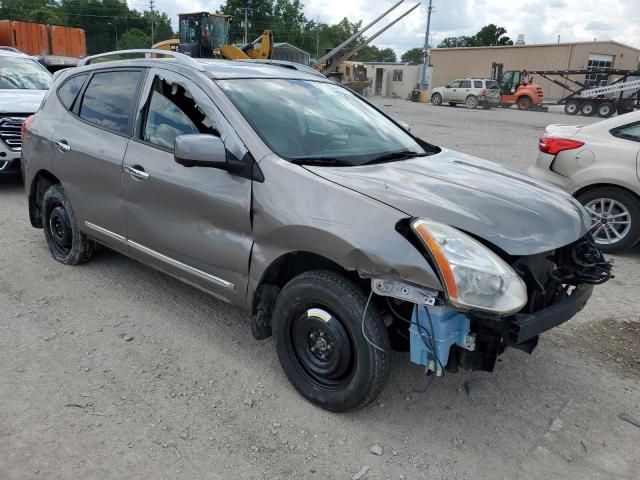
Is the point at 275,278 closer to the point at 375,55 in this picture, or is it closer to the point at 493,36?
the point at 493,36

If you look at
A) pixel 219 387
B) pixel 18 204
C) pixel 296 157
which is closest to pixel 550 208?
pixel 296 157

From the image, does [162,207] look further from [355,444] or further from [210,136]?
[355,444]

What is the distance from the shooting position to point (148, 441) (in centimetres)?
265

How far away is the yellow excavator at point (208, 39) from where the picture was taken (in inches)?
772

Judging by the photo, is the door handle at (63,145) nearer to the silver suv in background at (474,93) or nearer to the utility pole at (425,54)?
the silver suv in background at (474,93)

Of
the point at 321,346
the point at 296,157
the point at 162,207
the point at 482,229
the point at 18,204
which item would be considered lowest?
the point at 18,204

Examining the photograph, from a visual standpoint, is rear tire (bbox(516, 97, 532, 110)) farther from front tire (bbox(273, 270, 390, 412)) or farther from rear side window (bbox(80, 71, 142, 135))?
front tire (bbox(273, 270, 390, 412))

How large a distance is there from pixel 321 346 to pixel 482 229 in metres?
1.03

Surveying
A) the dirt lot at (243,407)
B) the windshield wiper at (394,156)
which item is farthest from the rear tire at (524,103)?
the windshield wiper at (394,156)

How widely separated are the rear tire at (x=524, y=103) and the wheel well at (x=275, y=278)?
3425cm

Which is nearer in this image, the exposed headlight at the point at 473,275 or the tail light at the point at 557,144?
the exposed headlight at the point at 473,275

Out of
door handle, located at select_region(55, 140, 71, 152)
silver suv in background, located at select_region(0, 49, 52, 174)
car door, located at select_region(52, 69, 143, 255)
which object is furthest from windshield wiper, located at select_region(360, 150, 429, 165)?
silver suv in background, located at select_region(0, 49, 52, 174)

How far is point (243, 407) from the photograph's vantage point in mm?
2961

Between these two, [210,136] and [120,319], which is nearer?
[210,136]
